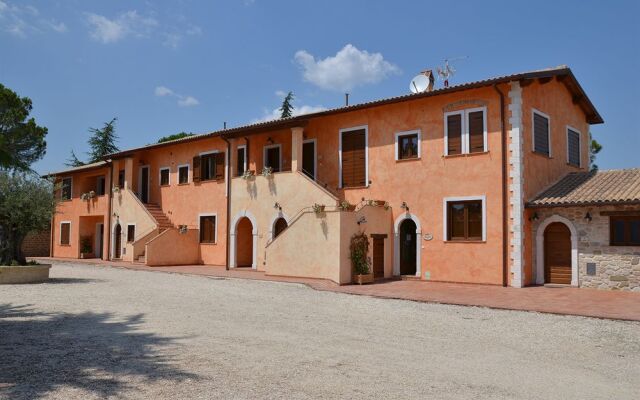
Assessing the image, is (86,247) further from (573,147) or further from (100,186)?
(573,147)

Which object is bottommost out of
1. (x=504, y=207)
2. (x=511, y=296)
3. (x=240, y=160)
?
(x=511, y=296)

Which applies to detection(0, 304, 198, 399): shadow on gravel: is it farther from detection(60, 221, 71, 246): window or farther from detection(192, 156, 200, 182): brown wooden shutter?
detection(60, 221, 71, 246): window

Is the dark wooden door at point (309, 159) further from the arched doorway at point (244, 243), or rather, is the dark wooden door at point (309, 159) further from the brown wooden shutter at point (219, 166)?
the brown wooden shutter at point (219, 166)

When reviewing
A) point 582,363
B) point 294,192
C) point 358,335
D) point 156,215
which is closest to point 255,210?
point 294,192

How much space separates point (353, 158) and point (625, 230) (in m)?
8.98

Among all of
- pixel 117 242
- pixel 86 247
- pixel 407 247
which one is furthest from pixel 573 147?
pixel 86 247

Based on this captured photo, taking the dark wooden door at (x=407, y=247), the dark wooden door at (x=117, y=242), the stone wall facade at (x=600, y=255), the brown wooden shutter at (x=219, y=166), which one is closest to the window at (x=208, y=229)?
the brown wooden shutter at (x=219, y=166)

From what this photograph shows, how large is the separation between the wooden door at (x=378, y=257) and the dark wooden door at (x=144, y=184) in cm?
1517

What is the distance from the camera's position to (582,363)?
7.00 meters

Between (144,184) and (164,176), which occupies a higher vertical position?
(164,176)

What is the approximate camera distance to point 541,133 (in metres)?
17.5

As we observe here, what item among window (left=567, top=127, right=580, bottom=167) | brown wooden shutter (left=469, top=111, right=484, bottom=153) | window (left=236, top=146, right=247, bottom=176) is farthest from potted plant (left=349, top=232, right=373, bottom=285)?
window (left=567, top=127, right=580, bottom=167)

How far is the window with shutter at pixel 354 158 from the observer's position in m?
19.3

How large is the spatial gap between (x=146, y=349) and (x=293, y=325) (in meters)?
2.84
